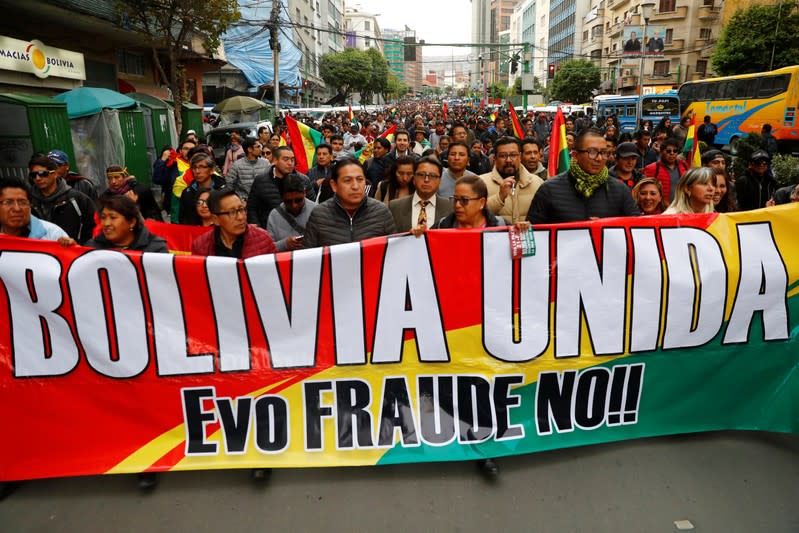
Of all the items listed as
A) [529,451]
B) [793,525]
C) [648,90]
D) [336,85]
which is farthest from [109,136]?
[336,85]

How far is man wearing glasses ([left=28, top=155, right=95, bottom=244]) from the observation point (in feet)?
16.4

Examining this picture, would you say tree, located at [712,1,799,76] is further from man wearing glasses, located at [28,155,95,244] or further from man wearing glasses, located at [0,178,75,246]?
man wearing glasses, located at [0,178,75,246]

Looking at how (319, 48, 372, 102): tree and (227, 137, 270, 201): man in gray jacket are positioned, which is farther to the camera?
(319, 48, 372, 102): tree

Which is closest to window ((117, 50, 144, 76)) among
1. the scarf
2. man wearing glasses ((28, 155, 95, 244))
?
man wearing glasses ((28, 155, 95, 244))

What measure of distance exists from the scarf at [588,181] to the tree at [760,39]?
4016 centimetres

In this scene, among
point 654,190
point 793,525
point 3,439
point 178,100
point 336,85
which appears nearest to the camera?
point 793,525

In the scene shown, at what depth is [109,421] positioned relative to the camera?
3.20m

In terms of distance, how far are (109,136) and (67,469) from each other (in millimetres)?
11859

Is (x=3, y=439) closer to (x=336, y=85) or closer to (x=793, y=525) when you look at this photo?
(x=793, y=525)

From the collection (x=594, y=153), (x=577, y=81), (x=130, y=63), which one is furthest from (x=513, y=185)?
(x=577, y=81)

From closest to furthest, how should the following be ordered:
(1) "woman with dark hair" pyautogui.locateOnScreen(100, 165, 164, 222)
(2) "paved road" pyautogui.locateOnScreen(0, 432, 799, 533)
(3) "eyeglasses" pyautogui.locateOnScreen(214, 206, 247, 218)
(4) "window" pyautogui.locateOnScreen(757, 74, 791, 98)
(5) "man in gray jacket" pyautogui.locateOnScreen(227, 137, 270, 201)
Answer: (2) "paved road" pyautogui.locateOnScreen(0, 432, 799, 533), (3) "eyeglasses" pyautogui.locateOnScreen(214, 206, 247, 218), (1) "woman with dark hair" pyautogui.locateOnScreen(100, 165, 164, 222), (5) "man in gray jacket" pyautogui.locateOnScreen(227, 137, 270, 201), (4) "window" pyautogui.locateOnScreen(757, 74, 791, 98)

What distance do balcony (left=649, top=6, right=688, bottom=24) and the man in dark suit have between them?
58053 millimetres

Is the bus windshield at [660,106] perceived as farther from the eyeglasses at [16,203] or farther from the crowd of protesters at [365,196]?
the eyeglasses at [16,203]

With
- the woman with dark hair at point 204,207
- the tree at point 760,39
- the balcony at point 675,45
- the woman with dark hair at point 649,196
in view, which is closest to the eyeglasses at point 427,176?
the woman with dark hair at point 649,196
